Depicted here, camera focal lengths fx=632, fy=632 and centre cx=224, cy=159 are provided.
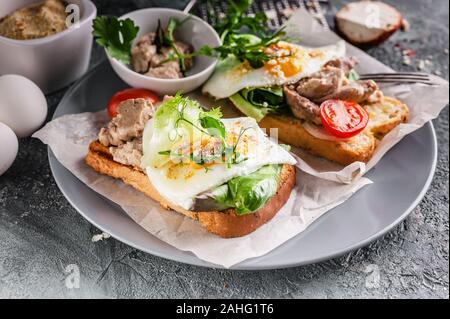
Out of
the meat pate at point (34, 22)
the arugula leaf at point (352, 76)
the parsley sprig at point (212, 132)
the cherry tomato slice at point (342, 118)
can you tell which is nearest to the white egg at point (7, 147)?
the meat pate at point (34, 22)

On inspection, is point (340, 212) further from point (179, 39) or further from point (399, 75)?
point (179, 39)

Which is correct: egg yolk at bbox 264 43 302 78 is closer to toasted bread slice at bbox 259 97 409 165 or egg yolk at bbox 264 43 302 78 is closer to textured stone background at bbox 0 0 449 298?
toasted bread slice at bbox 259 97 409 165

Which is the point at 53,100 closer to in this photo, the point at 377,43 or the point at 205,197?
the point at 205,197

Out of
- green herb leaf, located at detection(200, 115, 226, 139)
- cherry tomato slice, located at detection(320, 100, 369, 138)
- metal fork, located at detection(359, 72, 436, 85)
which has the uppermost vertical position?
green herb leaf, located at detection(200, 115, 226, 139)

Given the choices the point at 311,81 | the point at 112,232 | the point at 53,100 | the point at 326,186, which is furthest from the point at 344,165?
the point at 53,100

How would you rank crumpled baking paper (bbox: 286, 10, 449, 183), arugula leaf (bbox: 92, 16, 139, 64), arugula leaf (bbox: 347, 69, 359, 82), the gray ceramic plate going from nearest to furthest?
the gray ceramic plate → crumpled baking paper (bbox: 286, 10, 449, 183) → arugula leaf (bbox: 92, 16, 139, 64) → arugula leaf (bbox: 347, 69, 359, 82)

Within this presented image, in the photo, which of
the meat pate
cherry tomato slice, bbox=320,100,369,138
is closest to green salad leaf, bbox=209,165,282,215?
cherry tomato slice, bbox=320,100,369,138

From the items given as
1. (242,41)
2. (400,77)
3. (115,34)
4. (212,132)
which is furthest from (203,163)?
(400,77)
